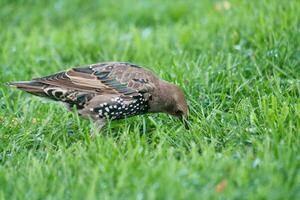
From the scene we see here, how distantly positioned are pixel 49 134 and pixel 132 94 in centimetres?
80

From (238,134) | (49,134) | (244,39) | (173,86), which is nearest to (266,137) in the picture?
(238,134)

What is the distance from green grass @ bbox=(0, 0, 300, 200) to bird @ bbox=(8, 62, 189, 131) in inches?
5.3

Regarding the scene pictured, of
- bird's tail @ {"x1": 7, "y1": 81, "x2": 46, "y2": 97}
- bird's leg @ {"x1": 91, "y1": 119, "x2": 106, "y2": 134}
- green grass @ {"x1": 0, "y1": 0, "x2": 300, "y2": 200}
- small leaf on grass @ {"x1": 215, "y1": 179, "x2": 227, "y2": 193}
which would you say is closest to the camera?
small leaf on grass @ {"x1": 215, "y1": 179, "x2": 227, "y2": 193}

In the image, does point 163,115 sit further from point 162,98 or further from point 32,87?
point 32,87

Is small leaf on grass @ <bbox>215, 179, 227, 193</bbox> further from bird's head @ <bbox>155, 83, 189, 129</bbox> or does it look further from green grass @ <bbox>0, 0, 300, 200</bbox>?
bird's head @ <bbox>155, 83, 189, 129</bbox>

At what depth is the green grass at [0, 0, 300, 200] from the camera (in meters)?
4.99

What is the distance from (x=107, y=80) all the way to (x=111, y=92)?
0.13 metres

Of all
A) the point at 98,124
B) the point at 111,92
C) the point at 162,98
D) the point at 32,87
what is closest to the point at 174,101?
the point at 162,98

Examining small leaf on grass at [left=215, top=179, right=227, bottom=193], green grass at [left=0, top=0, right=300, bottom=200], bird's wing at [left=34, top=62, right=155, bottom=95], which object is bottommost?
green grass at [left=0, top=0, right=300, bottom=200]

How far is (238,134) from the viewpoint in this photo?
18.9 ft

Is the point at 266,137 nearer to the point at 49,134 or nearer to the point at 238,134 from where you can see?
the point at 238,134

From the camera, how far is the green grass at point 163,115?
4.99 meters

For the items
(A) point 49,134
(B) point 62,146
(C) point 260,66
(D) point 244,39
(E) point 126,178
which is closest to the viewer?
(E) point 126,178

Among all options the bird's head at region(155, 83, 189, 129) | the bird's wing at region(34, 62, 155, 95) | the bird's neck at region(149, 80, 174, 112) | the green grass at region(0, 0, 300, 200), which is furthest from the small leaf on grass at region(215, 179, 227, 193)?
the bird's wing at region(34, 62, 155, 95)
